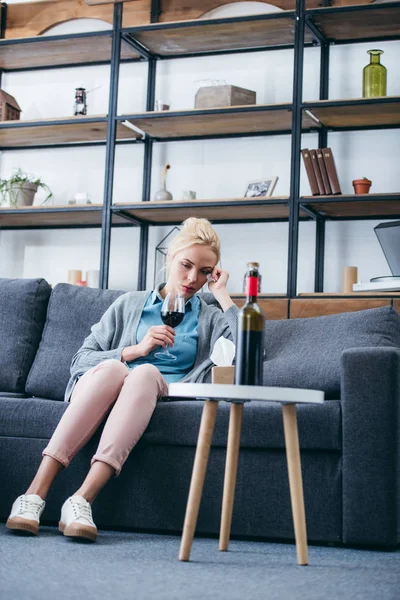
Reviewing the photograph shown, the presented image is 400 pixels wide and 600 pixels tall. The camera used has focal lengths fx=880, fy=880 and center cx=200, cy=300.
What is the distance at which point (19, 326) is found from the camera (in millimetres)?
3234

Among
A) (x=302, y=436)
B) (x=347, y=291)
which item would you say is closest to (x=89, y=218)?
(x=347, y=291)

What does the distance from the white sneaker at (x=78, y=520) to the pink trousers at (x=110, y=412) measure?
0.13m

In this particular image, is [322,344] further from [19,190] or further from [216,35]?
[19,190]

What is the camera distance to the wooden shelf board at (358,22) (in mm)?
4191

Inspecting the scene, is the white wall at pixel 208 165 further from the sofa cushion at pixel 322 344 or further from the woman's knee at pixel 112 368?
the woman's knee at pixel 112 368

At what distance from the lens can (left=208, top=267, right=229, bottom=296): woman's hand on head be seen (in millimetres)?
2820

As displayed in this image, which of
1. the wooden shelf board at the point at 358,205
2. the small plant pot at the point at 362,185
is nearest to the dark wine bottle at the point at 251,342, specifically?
the wooden shelf board at the point at 358,205

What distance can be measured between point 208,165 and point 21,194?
40.1 inches

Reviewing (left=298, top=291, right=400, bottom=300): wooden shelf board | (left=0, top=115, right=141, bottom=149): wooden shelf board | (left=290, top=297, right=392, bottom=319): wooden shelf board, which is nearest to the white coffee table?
(left=290, top=297, right=392, bottom=319): wooden shelf board

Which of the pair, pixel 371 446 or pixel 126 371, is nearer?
pixel 371 446

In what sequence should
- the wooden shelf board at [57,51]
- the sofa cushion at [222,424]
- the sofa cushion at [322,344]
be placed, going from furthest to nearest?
the wooden shelf board at [57,51]
the sofa cushion at [322,344]
the sofa cushion at [222,424]

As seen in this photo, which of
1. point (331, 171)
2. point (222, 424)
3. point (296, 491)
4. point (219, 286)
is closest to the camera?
point (296, 491)

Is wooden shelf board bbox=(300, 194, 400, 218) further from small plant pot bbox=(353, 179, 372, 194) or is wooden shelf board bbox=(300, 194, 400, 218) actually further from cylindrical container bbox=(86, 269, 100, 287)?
cylindrical container bbox=(86, 269, 100, 287)

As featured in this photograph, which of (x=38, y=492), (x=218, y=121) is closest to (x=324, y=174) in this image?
(x=218, y=121)
